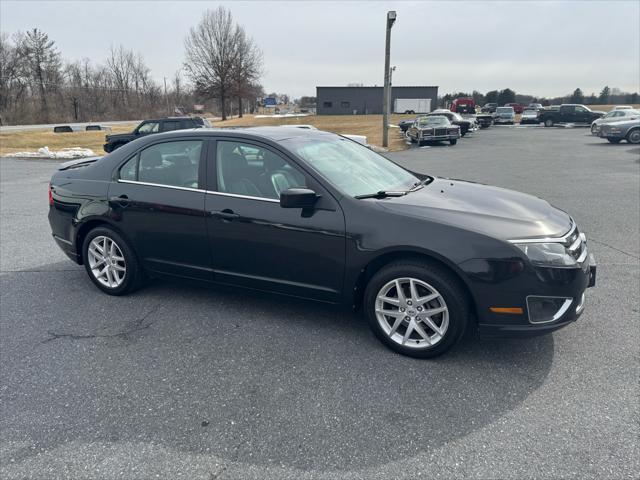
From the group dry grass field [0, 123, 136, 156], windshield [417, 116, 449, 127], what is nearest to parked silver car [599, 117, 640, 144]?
windshield [417, 116, 449, 127]

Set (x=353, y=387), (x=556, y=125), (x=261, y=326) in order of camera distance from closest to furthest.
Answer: (x=353, y=387), (x=261, y=326), (x=556, y=125)

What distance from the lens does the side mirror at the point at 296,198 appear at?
3320mm

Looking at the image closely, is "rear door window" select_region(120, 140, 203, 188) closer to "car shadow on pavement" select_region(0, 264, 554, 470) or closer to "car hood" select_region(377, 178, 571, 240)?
"car shadow on pavement" select_region(0, 264, 554, 470)

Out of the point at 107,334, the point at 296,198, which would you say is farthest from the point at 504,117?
the point at 107,334

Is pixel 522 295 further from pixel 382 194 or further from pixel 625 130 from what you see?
pixel 625 130

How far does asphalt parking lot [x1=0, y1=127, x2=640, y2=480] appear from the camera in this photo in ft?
7.73

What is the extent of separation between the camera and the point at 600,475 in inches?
87.3

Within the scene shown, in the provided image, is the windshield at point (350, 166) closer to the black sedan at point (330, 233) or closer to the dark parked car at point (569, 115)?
the black sedan at point (330, 233)

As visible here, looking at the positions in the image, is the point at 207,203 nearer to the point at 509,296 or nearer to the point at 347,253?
the point at 347,253

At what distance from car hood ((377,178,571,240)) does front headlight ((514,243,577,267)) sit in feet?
0.28

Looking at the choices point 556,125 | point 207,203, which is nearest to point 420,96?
point 556,125

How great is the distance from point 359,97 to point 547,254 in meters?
77.4

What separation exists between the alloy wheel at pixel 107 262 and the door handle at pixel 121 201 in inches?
14.8

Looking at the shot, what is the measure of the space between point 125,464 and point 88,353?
137cm
